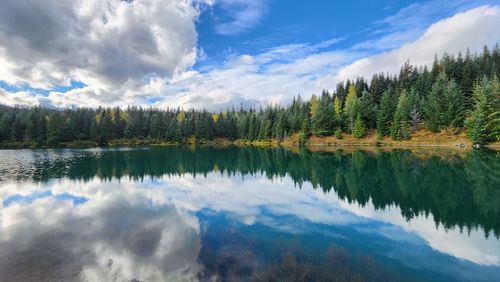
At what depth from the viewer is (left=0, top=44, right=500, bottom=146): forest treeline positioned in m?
70.2

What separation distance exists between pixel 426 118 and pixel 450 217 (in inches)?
2849

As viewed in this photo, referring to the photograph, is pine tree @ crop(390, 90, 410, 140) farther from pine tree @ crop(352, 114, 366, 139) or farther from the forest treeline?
pine tree @ crop(352, 114, 366, 139)

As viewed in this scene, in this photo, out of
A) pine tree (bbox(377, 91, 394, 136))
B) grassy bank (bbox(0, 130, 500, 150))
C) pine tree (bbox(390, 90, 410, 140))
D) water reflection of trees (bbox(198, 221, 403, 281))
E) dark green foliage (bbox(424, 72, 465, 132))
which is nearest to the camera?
water reflection of trees (bbox(198, 221, 403, 281))

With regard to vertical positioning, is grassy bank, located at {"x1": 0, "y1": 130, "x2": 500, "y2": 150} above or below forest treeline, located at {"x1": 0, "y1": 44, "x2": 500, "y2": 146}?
below

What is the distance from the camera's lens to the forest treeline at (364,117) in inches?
2766

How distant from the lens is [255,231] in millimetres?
14008

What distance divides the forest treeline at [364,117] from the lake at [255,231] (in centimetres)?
5268

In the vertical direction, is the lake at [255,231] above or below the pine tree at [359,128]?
below

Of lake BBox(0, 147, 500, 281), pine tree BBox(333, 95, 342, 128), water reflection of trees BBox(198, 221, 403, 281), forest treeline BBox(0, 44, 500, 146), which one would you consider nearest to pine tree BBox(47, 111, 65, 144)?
forest treeline BBox(0, 44, 500, 146)

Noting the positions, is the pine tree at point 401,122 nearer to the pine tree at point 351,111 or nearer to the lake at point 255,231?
the pine tree at point 351,111

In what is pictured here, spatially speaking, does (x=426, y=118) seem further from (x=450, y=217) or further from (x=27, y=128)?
(x=27, y=128)

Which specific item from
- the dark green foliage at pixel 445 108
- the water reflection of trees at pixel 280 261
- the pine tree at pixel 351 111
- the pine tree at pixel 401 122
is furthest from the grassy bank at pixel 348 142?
the water reflection of trees at pixel 280 261

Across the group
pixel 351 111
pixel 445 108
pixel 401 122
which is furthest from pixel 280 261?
pixel 351 111

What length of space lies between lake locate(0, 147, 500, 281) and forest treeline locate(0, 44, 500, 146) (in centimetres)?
5268
